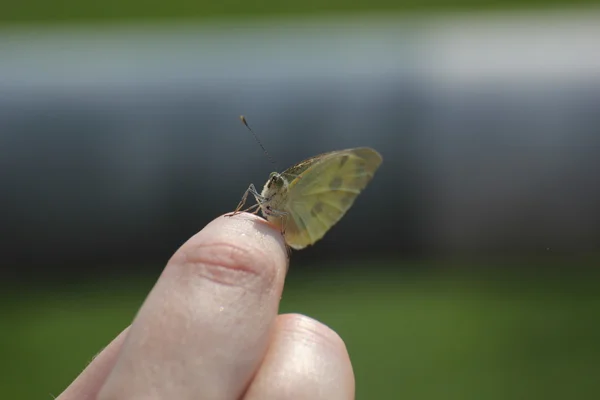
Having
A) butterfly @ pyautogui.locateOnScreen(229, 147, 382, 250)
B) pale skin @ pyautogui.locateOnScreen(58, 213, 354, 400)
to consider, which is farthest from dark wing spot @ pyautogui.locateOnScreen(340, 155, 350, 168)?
pale skin @ pyautogui.locateOnScreen(58, 213, 354, 400)

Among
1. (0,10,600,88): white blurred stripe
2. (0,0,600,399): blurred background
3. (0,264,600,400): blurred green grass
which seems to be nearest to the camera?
(0,264,600,400): blurred green grass

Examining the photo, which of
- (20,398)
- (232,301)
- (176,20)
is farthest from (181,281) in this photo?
(176,20)

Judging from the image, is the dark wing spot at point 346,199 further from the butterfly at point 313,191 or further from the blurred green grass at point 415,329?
the blurred green grass at point 415,329

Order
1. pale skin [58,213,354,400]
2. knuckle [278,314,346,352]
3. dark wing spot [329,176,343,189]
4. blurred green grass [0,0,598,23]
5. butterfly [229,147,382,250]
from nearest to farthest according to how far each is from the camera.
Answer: pale skin [58,213,354,400]
knuckle [278,314,346,352]
butterfly [229,147,382,250]
dark wing spot [329,176,343,189]
blurred green grass [0,0,598,23]

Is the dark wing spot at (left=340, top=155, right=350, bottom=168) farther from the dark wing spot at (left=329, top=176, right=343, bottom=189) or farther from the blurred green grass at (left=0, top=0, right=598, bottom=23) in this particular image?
the blurred green grass at (left=0, top=0, right=598, bottom=23)

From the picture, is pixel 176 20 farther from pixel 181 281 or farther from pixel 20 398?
pixel 181 281

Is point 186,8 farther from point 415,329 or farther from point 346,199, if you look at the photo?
point 346,199

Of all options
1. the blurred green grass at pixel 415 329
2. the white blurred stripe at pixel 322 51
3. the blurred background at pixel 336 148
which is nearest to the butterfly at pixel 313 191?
the blurred green grass at pixel 415 329
